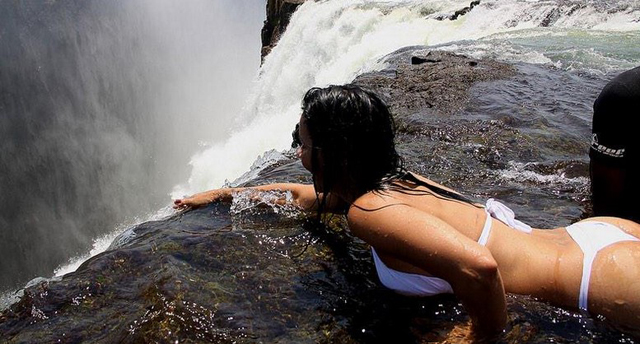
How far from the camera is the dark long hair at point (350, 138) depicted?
2.19m

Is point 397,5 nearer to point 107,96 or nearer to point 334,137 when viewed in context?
point 334,137

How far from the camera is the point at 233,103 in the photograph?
51.9m

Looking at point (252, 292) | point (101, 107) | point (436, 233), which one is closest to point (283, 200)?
point (252, 292)

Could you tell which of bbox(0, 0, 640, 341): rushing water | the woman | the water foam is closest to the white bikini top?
the woman

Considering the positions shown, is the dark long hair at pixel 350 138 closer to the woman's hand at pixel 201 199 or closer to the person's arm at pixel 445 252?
the person's arm at pixel 445 252

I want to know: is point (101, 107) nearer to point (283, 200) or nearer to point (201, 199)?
point (201, 199)

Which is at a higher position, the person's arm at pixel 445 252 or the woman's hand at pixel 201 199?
the person's arm at pixel 445 252

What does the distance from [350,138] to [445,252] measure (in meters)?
0.65

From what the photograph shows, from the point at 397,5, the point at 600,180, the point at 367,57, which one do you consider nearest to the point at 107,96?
the point at 397,5

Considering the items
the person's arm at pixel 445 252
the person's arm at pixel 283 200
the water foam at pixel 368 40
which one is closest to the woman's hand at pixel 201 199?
the person's arm at pixel 283 200

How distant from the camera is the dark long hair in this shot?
86.2 inches

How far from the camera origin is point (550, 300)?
2.25 meters

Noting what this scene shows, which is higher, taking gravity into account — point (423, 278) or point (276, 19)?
point (276, 19)

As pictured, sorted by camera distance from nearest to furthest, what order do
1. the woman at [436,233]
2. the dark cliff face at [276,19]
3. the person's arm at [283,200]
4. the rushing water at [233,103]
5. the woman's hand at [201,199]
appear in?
1. the woman at [436,233]
2. the person's arm at [283,200]
3. the woman's hand at [201,199]
4. the rushing water at [233,103]
5. the dark cliff face at [276,19]
